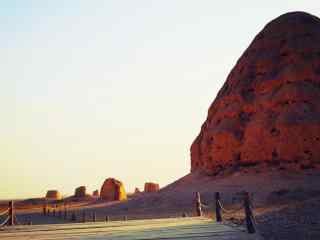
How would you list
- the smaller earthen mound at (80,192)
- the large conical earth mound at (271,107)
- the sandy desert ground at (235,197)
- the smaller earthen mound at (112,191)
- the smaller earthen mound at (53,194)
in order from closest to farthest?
the sandy desert ground at (235,197), the large conical earth mound at (271,107), the smaller earthen mound at (112,191), the smaller earthen mound at (80,192), the smaller earthen mound at (53,194)

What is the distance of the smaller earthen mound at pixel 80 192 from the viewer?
63.5 m

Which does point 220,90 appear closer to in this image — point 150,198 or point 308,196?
point 150,198

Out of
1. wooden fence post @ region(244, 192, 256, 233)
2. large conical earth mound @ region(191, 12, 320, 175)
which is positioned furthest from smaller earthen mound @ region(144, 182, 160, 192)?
wooden fence post @ region(244, 192, 256, 233)

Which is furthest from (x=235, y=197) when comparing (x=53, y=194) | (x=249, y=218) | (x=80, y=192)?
(x=53, y=194)

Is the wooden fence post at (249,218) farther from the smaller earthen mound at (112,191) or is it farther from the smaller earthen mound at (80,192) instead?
the smaller earthen mound at (80,192)

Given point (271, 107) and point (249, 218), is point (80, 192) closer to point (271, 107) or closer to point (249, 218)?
point (271, 107)

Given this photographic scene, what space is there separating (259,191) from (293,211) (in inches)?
457

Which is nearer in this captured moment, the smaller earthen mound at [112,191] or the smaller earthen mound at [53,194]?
the smaller earthen mound at [112,191]

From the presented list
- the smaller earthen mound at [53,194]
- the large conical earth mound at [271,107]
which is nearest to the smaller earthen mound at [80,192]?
the smaller earthen mound at [53,194]

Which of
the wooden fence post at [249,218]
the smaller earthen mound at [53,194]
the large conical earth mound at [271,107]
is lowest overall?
the wooden fence post at [249,218]

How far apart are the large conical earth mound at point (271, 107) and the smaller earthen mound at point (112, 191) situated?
359 inches

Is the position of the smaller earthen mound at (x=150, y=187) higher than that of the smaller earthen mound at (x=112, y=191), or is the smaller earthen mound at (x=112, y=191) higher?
the smaller earthen mound at (x=150, y=187)

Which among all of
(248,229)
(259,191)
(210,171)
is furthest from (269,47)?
(248,229)

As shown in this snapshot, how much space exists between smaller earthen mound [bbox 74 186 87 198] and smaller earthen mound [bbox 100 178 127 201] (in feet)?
38.3
